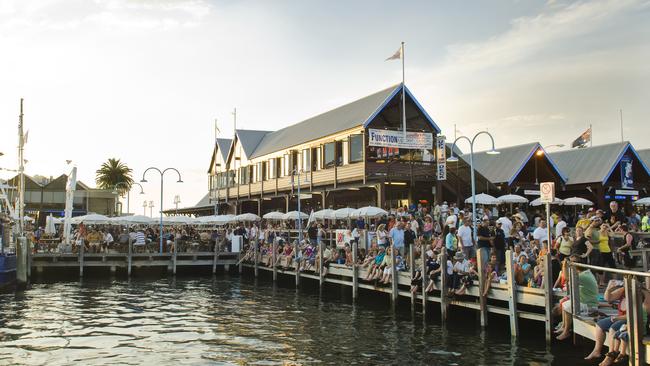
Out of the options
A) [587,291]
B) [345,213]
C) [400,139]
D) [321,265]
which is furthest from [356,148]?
[587,291]

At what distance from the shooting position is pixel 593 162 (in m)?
40.1

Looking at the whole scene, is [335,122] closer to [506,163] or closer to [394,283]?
[506,163]

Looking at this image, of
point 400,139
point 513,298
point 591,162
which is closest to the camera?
point 513,298

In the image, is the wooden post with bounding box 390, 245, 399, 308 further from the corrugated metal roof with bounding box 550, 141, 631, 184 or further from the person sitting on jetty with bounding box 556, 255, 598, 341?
the corrugated metal roof with bounding box 550, 141, 631, 184

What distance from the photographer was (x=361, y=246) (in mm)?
25125

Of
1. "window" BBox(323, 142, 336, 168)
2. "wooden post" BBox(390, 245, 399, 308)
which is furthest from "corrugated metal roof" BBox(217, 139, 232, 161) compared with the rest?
"wooden post" BBox(390, 245, 399, 308)

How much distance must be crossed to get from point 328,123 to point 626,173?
21.0m

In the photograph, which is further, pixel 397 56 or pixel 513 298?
pixel 397 56

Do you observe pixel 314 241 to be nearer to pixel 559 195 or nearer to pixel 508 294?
pixel 508 294

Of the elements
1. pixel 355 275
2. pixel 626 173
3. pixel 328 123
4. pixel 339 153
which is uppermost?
pixel 328 123

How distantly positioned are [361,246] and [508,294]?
10.2m

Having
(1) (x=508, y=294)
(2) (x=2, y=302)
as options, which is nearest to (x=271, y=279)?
(2) (x=2, y=302)

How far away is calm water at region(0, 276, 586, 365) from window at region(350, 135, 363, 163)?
1221cm

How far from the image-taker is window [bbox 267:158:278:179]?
45.0 meters
